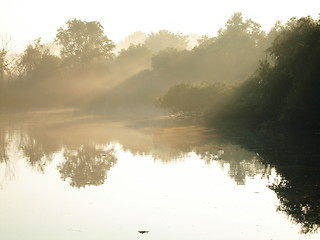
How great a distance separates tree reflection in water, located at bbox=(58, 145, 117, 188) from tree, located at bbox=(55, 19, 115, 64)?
62.0 m

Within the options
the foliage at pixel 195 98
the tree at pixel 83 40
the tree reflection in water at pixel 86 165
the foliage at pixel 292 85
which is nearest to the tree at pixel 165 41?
the tree at pixel 83 40

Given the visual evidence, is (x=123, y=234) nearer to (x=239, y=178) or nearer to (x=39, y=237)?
(x=39, y=237)

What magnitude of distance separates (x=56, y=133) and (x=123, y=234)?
28.9m

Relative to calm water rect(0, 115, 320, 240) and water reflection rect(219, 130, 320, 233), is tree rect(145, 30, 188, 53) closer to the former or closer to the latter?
water reflection rect(219, 130, 320, 233)

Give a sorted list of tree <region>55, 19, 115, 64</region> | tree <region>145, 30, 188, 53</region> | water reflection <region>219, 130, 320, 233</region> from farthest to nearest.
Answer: tree <region>145, 30, 188, 53</region>, tree <region>55, 19, 115, 64</region>, water reflection <region>219, 130, 320, 233</region>

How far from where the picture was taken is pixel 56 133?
40.3m

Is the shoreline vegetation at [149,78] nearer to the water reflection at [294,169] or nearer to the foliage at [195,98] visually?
the foliage at [195,98]

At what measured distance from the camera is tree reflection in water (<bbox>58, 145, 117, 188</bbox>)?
1990 cm

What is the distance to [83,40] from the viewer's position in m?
92.2

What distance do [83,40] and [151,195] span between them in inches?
3094

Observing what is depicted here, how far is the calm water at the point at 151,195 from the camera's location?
12.9m

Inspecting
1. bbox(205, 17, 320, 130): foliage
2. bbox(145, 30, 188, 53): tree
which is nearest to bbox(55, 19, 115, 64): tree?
bbox(145, 30, 188, 53): tree

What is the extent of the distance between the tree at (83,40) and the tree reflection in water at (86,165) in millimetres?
62018

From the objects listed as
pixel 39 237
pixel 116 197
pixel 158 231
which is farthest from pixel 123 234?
pixel 116 197
